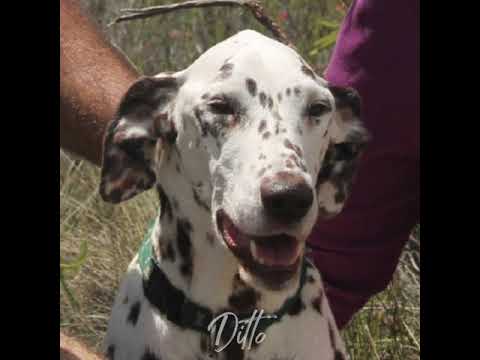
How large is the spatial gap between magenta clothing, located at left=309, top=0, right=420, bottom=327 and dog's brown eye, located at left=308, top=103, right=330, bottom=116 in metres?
0.70

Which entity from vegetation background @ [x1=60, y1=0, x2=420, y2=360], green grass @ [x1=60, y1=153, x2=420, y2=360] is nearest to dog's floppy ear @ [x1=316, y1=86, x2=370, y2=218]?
vegetation background @ [x1=60, y1=0, x2=420, y2=360]

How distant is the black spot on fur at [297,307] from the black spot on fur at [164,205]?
1.29 feet

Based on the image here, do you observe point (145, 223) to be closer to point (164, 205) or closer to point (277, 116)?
point (164, 205)

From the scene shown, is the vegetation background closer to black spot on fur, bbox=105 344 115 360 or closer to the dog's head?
black spot on fur, bbox=105 344 115 360

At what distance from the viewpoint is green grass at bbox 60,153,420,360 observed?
12.6 ft

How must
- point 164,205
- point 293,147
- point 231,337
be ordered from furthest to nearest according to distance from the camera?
1. point 164,205
2. point 231,337
3. point 293,147

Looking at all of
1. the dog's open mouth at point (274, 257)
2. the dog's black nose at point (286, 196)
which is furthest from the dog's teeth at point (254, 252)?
the dog's black nose at point (286, 196)

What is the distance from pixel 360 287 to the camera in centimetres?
337

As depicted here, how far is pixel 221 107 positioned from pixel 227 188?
0.65 feet

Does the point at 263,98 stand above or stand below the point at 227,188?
above

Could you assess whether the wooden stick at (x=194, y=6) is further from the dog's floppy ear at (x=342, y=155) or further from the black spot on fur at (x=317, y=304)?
the black spot on fur at (x=317, y=304)

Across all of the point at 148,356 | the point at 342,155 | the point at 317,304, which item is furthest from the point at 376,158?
the point at 148,356

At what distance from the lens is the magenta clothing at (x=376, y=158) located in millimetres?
2979

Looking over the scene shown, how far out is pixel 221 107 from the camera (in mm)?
2307
